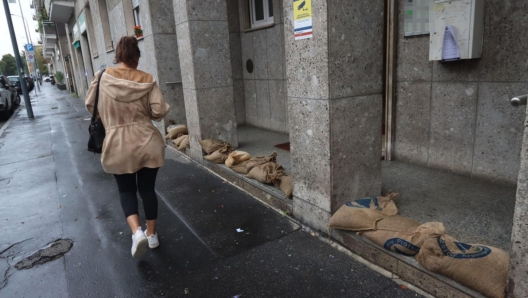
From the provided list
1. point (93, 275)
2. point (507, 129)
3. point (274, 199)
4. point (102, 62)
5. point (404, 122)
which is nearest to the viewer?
point (93, 275)

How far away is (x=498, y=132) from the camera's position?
12.4 feet

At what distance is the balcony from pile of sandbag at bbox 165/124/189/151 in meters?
16.4

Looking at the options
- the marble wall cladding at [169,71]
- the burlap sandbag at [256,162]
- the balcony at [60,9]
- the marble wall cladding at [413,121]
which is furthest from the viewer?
the balcony at [60,9]

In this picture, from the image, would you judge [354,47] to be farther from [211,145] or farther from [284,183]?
[211,145]

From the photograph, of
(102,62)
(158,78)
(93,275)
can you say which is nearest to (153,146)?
(93,275)

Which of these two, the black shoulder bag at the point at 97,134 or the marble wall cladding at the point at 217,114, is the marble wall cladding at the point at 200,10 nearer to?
the marble wall cladding at the point at 217,114

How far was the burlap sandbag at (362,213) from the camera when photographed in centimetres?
309

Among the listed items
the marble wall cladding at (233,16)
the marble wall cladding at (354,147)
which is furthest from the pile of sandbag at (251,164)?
the marble wall cladding at (233,16)

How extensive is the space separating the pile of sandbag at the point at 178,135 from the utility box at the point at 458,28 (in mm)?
4751

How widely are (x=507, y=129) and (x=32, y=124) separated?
1469cm

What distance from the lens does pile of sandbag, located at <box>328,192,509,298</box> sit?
7.41ft

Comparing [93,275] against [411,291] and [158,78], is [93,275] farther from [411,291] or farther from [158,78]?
[158,78]

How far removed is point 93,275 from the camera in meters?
3.15

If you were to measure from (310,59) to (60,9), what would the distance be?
22.3m
